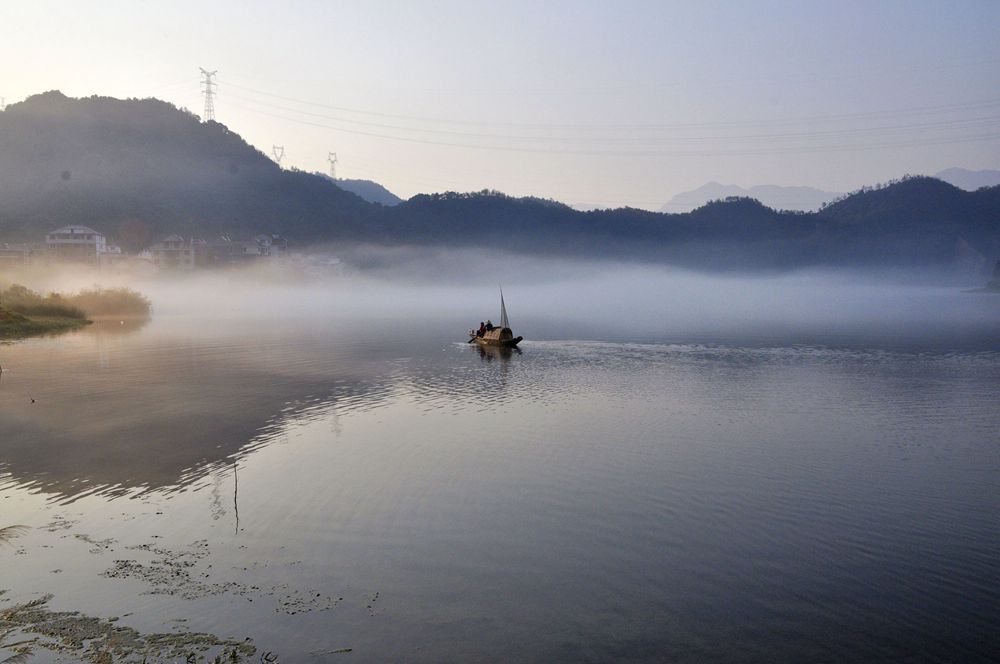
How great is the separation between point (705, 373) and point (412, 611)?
2116 inches

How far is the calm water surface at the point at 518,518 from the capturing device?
1719cm

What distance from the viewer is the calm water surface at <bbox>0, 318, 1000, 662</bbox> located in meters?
17.2

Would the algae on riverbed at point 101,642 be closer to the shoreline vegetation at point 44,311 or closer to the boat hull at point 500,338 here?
the boat hull at point 500,338

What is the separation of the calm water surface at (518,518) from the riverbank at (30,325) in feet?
146

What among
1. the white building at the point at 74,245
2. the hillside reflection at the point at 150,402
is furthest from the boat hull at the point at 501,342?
the white building at the point at 74,245

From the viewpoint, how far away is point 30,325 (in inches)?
3826

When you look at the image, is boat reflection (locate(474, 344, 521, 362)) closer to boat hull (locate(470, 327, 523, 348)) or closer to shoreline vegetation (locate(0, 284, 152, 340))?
boat hull (locate(470, 327, 523, 348))

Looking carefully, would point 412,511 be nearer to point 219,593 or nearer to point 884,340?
point 219,593

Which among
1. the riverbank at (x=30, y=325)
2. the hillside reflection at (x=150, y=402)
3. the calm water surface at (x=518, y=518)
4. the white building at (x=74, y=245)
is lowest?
the calm water surface at (x=518, y=518)

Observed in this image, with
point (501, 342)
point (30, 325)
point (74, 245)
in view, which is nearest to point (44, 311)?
point (30, 325)

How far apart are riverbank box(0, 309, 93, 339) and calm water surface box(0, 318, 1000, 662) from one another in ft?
146

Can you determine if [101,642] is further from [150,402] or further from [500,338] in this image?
[500,338]

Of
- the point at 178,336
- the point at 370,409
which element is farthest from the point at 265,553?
the point at 178,336

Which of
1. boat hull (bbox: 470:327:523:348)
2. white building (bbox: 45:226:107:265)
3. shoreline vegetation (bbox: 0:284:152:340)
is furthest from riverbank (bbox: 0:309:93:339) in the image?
white building (bbox: 45:226:107:265)
